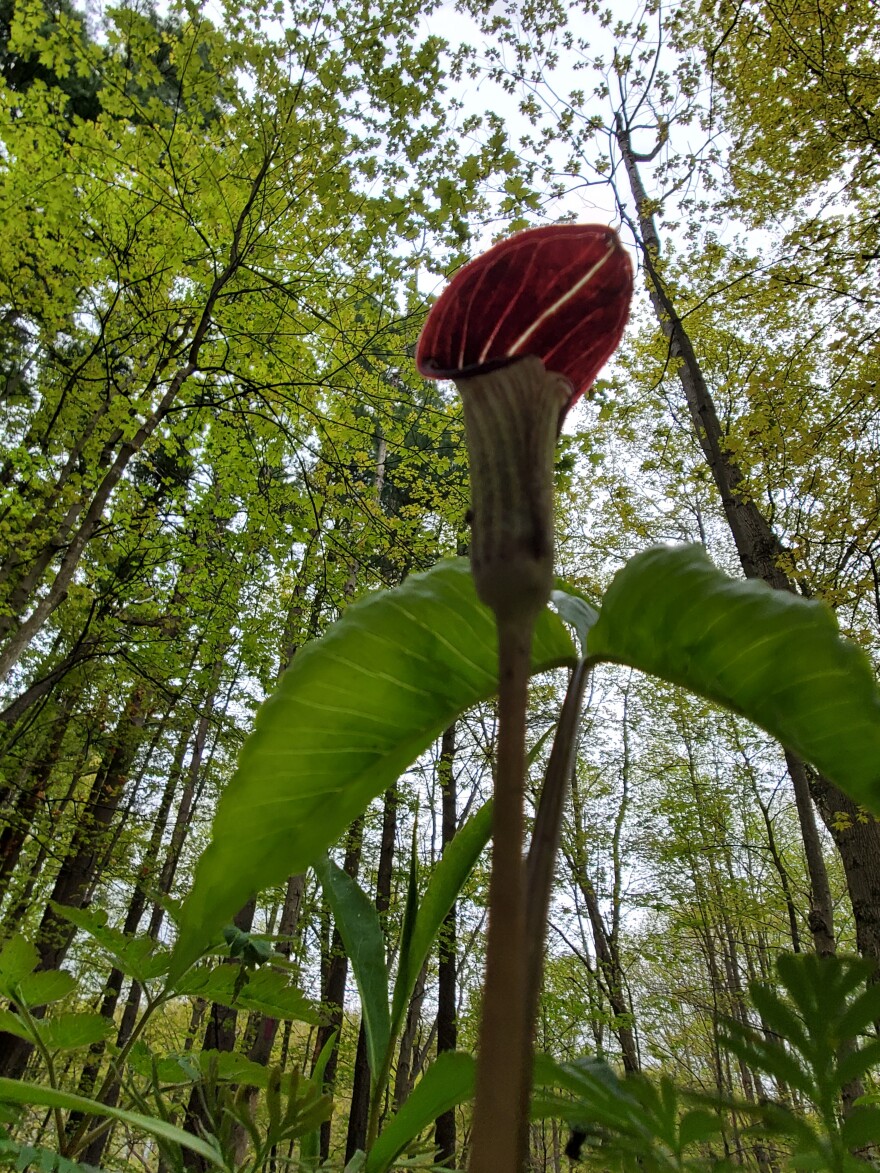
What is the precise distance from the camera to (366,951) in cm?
47

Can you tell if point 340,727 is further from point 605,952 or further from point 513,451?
point 605,952

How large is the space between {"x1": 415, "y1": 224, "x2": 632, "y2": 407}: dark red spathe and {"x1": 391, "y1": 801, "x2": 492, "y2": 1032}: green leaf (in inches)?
10.2

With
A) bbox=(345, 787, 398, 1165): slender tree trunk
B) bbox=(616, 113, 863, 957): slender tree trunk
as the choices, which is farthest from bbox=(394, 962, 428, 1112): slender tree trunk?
bbox=(616, 113, 863, 957): slender tree trunk

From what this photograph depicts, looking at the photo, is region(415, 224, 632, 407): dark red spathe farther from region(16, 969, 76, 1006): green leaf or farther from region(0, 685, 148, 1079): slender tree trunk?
region(0, 685, 148, 1079): slender tree trunk

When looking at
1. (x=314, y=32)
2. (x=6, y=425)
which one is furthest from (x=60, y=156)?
(x=6, y=425)

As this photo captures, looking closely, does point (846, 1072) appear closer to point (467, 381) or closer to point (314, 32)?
point (467, 381)

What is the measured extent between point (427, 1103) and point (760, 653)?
1.07ft

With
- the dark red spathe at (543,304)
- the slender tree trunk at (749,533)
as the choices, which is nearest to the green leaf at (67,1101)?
the dark red spathe at (543,304)

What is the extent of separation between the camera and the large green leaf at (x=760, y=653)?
0.28 m

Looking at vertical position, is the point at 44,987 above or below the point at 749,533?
below

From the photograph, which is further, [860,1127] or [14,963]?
[14,963]

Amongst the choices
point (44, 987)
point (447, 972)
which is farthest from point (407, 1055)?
point (44, 987)

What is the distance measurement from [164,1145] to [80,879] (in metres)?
7.90

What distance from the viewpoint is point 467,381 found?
1.01 feet
